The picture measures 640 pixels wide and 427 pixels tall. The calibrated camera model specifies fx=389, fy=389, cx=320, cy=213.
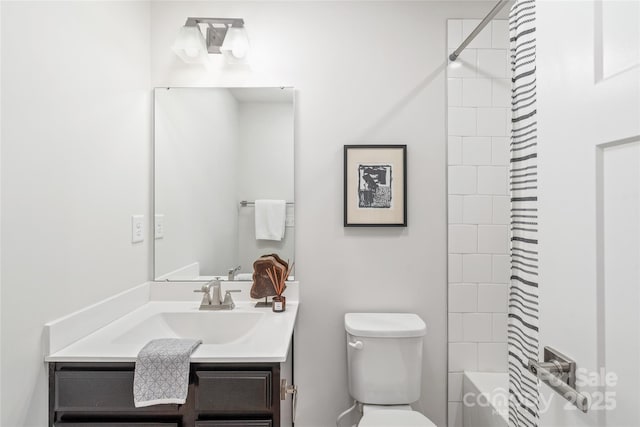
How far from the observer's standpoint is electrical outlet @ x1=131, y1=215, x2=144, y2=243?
176 cm

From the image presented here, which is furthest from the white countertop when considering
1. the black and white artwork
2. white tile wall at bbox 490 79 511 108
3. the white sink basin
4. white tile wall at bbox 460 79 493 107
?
white tile wall at bbox 490 79 511 108

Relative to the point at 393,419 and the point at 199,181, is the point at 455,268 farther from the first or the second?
the point at 199,181

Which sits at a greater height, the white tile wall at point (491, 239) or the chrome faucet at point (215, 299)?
the white tile wall at point (491, 239)

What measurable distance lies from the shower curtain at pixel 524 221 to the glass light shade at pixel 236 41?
1214 millimetres

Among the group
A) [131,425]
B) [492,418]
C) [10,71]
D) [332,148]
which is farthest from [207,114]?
[492,418]

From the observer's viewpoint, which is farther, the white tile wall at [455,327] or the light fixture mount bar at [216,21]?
the white tile wall at [455,327]

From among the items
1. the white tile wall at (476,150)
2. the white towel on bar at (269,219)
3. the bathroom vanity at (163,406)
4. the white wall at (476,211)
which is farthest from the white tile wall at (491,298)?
the bathroom vanity at (163,406)

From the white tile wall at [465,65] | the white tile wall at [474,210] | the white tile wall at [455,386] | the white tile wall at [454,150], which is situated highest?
the white tile wall at [465,65]

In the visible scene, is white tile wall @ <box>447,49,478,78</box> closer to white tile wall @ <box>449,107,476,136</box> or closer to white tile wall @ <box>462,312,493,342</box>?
white tile wall @ <box>449,107,476,136</box>

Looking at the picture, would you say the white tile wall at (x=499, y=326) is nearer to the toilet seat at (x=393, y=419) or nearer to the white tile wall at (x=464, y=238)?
the white tile wall at (x=464, y=238)

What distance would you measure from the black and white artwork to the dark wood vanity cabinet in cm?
101

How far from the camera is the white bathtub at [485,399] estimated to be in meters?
1.66

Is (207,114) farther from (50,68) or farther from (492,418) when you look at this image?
(492,418)

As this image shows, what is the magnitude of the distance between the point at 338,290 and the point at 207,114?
1104 mm
